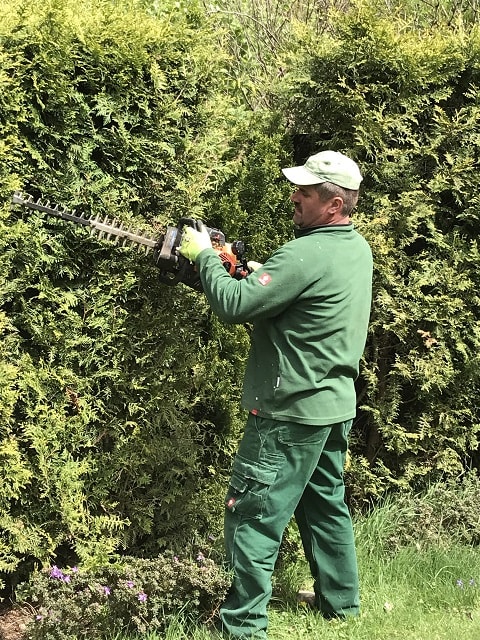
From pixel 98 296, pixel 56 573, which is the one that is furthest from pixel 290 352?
pixel 56 573

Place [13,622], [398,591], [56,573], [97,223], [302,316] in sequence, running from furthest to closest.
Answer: [398,591], [13,622], [56,573], [97,223], [302,316]

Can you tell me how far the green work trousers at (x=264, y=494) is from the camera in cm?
308

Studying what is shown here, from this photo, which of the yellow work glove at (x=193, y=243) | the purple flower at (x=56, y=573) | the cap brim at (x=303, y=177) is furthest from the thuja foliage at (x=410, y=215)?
the purple flower at (x=56, y=573)

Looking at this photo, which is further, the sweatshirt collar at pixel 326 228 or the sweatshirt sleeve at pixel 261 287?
the sweatshirt collar at pixel 326 228

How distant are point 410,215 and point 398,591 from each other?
222 cm

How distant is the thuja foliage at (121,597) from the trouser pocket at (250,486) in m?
0.36

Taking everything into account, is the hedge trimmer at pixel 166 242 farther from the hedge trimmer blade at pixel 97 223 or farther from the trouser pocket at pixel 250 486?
the trouser pocket at pixel 250 486

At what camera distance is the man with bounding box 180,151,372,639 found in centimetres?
292

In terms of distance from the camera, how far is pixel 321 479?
344 centimetres

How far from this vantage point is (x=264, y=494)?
3.07 metres

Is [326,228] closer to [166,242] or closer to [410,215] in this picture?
[166,242]

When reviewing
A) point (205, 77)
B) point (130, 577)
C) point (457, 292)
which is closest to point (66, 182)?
point (205, 77)

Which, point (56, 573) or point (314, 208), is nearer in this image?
point (314, 208)

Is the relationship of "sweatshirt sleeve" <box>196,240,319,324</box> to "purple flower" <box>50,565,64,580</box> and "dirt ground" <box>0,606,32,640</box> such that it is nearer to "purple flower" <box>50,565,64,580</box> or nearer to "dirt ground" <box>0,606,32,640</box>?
"purple flower" <box>50,565,64,580</box>
